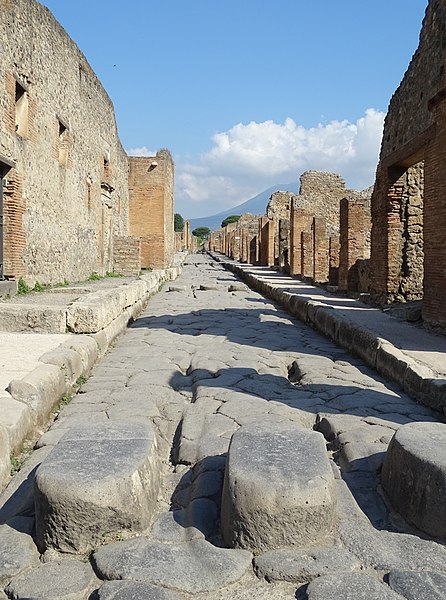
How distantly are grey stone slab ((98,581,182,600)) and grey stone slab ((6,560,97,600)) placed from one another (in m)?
0.08

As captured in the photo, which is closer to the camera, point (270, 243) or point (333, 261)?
point (333, 261)

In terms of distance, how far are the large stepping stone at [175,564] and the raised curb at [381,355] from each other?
2.23 metres

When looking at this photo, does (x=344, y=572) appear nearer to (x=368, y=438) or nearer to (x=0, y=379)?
(x=368, y=438)

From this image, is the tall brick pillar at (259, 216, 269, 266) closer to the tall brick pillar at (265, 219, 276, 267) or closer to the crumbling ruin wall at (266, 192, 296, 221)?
the tall brick pillar at (265, 219, 276, 267)

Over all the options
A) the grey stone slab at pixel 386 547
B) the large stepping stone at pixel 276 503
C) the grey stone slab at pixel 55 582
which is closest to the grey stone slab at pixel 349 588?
the grey stone slab at pixel 386 547

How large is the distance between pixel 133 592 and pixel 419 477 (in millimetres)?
1165

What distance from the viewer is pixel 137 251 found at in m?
17.6

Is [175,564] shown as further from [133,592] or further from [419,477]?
[419,477]

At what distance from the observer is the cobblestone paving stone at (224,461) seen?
1842mm

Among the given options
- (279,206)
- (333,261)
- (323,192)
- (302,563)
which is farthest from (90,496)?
(279,206)

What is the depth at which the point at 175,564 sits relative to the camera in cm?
193

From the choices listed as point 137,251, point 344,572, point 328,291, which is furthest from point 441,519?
point 137,251

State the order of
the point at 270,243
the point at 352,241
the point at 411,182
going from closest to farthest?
the point at 411,182 < the point at 352,241 < the point at 270,243

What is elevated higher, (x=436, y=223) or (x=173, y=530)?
(x=436, y=223)
